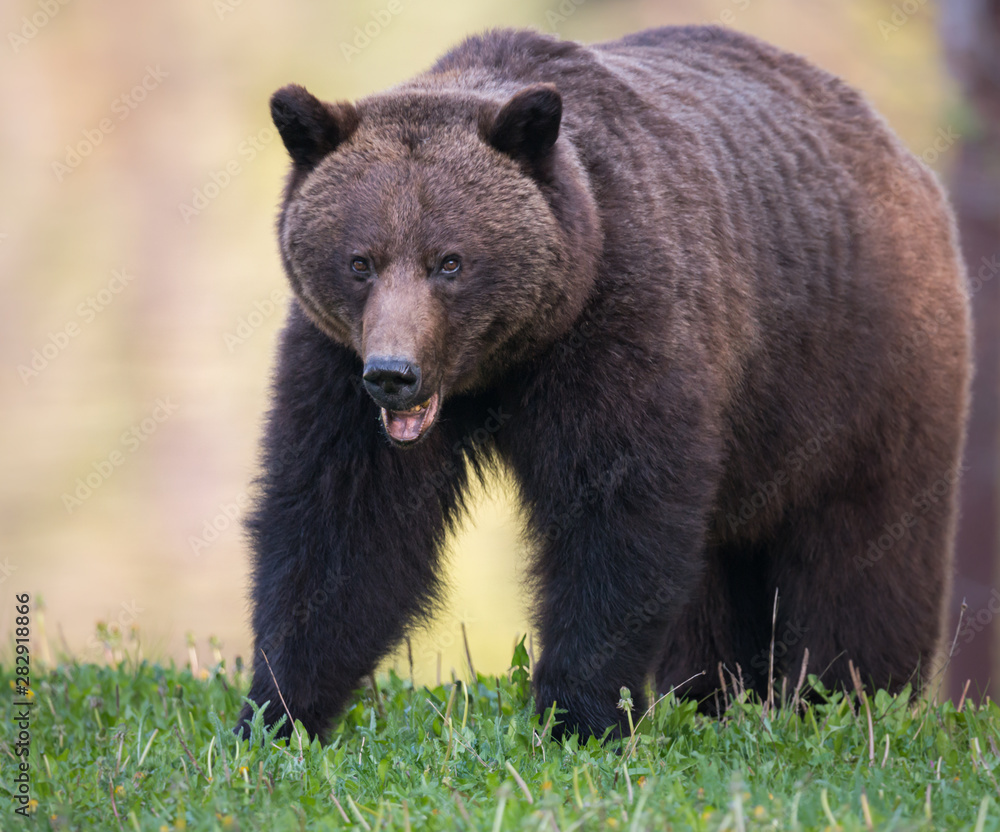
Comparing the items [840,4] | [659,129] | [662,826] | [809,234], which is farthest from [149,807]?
[840,4]

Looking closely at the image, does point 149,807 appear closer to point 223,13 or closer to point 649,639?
point 649,639

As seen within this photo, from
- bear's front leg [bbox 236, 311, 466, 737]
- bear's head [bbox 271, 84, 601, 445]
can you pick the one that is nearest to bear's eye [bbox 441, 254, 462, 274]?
bear's head [bbox 271, 84, 601, 445]

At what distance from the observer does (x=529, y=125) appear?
459 centimetres

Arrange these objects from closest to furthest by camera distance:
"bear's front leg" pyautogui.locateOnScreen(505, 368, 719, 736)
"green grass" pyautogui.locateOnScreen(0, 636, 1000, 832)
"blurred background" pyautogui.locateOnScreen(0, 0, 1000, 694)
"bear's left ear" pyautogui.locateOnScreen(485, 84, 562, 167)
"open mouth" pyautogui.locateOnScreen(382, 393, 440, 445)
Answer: "green grass" pyautogui.locateOnScreen(0, 636, 1000, 832), "open mouth" pyautogui.locateOnScreen(382, 393, 440, 445), "bear's left ear" pyautogui.locateOnScreen(485, 84, 562, 167), "bear's front leg" pyautogui.locateOnScreen(505, 368, 719, 736), "blurred background" pyautogui.locateOnScreen(0, 0, 1000, 694)

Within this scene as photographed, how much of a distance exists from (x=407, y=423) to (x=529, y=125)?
1.22 m

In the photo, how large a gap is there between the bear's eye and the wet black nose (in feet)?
1.52

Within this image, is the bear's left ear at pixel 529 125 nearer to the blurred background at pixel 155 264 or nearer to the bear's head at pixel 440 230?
the bear's head at pixel 440 230

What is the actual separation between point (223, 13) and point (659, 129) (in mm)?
15255

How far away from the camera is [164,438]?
56.5ft

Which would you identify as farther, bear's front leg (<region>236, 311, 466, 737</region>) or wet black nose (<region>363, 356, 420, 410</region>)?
bear's front leg (<region>236, 311, 466, 737</region>)

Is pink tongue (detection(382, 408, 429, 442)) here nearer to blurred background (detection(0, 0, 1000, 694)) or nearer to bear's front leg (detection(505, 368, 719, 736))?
bear's front leg (detection(505, 368, 719, 736))

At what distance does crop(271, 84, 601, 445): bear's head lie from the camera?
4469 mm

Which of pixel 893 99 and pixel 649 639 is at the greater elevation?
pixel 893 99

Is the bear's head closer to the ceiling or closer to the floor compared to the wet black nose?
closer to the ceiling
